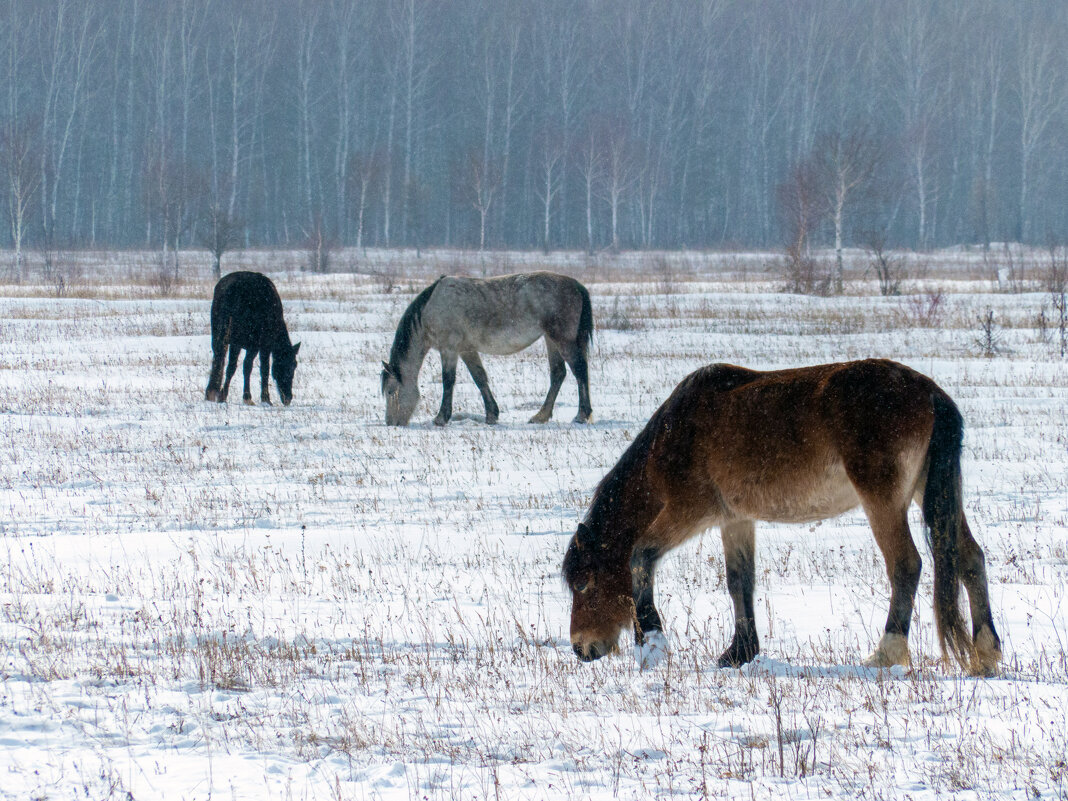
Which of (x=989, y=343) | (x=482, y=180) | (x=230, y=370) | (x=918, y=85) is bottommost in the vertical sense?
(x=230, y=370)

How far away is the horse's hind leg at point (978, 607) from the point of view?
4.18 meters

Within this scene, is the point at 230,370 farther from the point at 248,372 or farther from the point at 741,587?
the point at 741,587

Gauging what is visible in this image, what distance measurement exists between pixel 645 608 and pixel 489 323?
8317 millimetres

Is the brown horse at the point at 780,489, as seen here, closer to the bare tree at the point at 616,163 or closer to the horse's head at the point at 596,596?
the horse's head at the point at 596,596

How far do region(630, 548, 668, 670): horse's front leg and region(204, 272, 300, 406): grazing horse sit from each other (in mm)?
10081

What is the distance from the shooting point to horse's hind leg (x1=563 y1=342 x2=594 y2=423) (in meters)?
12.5

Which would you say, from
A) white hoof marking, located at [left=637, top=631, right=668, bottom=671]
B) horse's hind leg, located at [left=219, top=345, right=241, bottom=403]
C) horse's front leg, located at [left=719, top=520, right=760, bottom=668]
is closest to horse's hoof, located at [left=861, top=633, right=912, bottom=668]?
horse's front leg, located at [left=719, top=520, right=760, bottom=668]

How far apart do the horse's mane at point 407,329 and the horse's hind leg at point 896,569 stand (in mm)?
8949

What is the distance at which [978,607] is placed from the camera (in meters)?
4.24

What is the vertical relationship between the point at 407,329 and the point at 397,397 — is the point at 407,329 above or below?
above

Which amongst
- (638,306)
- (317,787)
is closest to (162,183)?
(638,306)

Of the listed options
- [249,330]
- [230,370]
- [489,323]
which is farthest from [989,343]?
[230,370]

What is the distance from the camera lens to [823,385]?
4.49 metres

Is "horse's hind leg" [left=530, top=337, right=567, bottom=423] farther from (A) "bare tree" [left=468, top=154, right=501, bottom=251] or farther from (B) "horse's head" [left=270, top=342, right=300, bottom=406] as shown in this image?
(A) "bare tree" [left=468, top=154, right=501, bottom=251]
